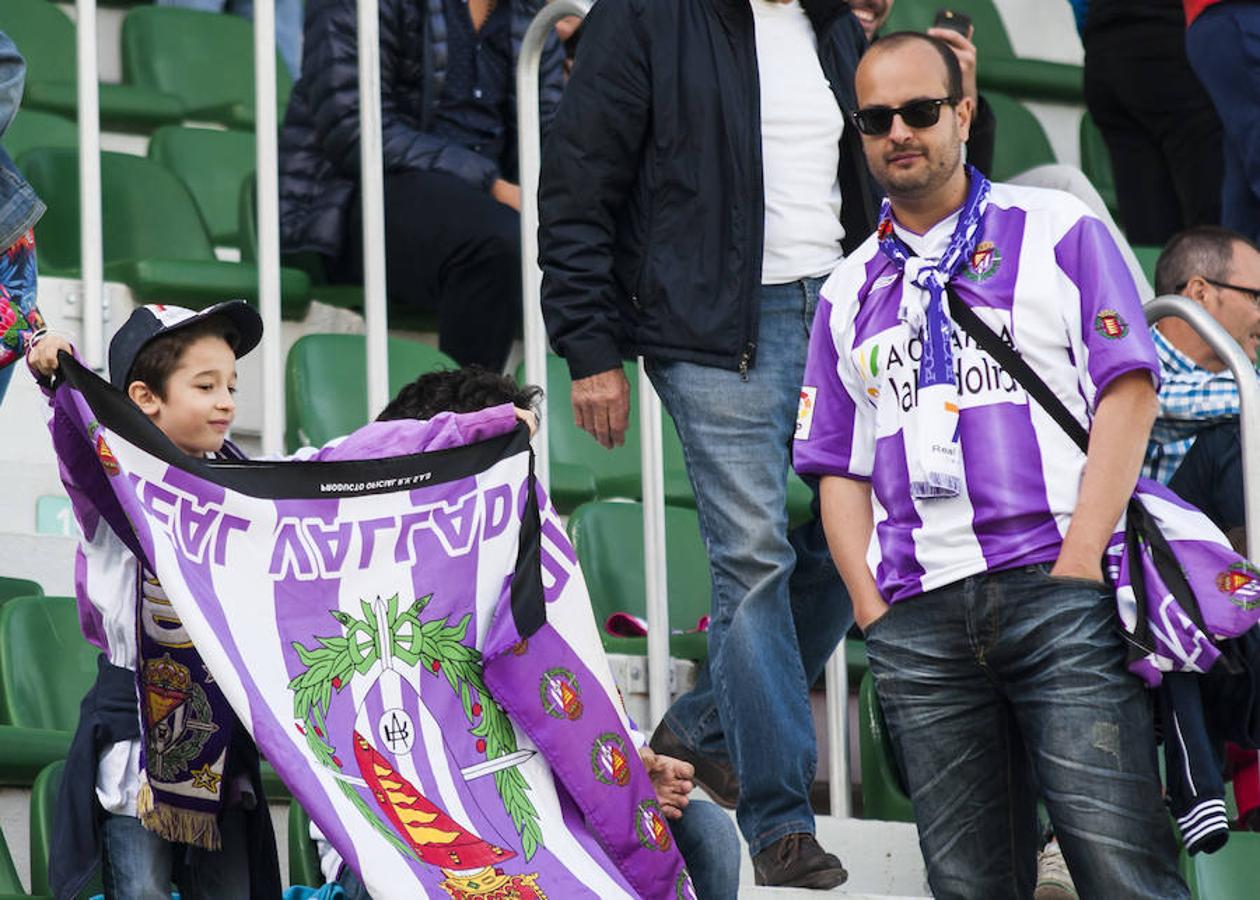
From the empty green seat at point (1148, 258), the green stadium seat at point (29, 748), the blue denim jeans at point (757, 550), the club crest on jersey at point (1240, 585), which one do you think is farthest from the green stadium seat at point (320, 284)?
the club crest on jersey at point (1240, 585)

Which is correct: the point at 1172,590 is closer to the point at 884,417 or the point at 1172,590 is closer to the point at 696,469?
the point at 884,417

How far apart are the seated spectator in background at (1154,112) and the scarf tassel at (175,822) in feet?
13.6

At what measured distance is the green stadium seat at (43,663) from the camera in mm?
4469

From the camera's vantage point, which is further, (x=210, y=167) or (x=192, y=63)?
(x=192, y=63)

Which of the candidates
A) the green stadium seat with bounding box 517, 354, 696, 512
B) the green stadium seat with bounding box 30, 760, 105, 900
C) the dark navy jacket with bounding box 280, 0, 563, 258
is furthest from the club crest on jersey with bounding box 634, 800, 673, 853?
the dark navy jacket with bounding box 280, 0, 563, 258

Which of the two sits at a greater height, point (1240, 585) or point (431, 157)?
point (431, 157)

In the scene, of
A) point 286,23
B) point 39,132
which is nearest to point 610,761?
point 39,132

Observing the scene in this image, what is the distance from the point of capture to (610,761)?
3.77m

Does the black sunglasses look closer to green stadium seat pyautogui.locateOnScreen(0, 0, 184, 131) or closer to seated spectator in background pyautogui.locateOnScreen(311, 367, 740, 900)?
seated spectator in background pyautogui.locateOnScreen(311, 367, 740, 900)

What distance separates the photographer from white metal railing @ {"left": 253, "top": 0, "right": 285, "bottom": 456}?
16.4 ft

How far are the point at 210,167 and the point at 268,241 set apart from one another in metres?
1.69

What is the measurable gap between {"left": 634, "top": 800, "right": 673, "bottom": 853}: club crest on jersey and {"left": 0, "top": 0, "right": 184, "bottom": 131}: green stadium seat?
3692 millimetres

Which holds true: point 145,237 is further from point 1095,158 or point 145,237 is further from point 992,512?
point 1095,158

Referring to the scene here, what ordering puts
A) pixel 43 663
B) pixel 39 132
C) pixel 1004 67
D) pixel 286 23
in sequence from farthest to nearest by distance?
pixel 1004 67 → pixel 286 23 → pixel 39 132 → pixel 43 663
